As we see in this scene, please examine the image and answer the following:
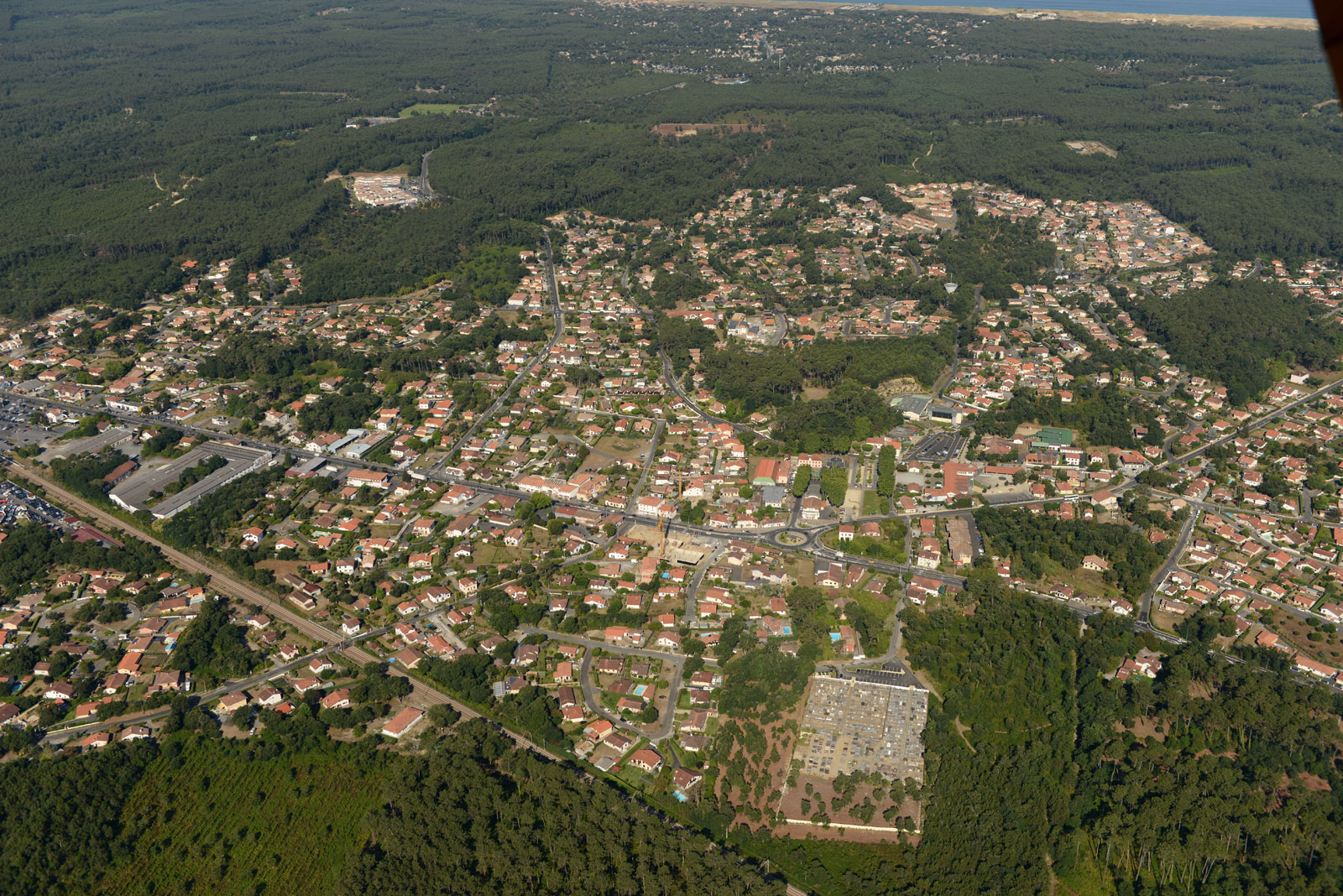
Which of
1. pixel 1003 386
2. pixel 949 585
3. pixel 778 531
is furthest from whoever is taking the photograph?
pixel 1003 386

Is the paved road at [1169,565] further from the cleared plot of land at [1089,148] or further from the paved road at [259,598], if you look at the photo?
the cleared plot of land at [1089,148]

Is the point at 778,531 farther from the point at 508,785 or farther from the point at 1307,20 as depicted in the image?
the point at 1307,20

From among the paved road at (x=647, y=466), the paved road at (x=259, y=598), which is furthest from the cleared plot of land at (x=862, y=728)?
the paved road at (x=647, y=466)

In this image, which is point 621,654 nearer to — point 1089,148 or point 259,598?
point 259,598

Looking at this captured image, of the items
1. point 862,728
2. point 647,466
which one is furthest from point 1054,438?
point 862,728

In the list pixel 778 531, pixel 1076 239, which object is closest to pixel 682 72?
pixel 1076 239

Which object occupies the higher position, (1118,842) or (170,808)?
(1118,842)
